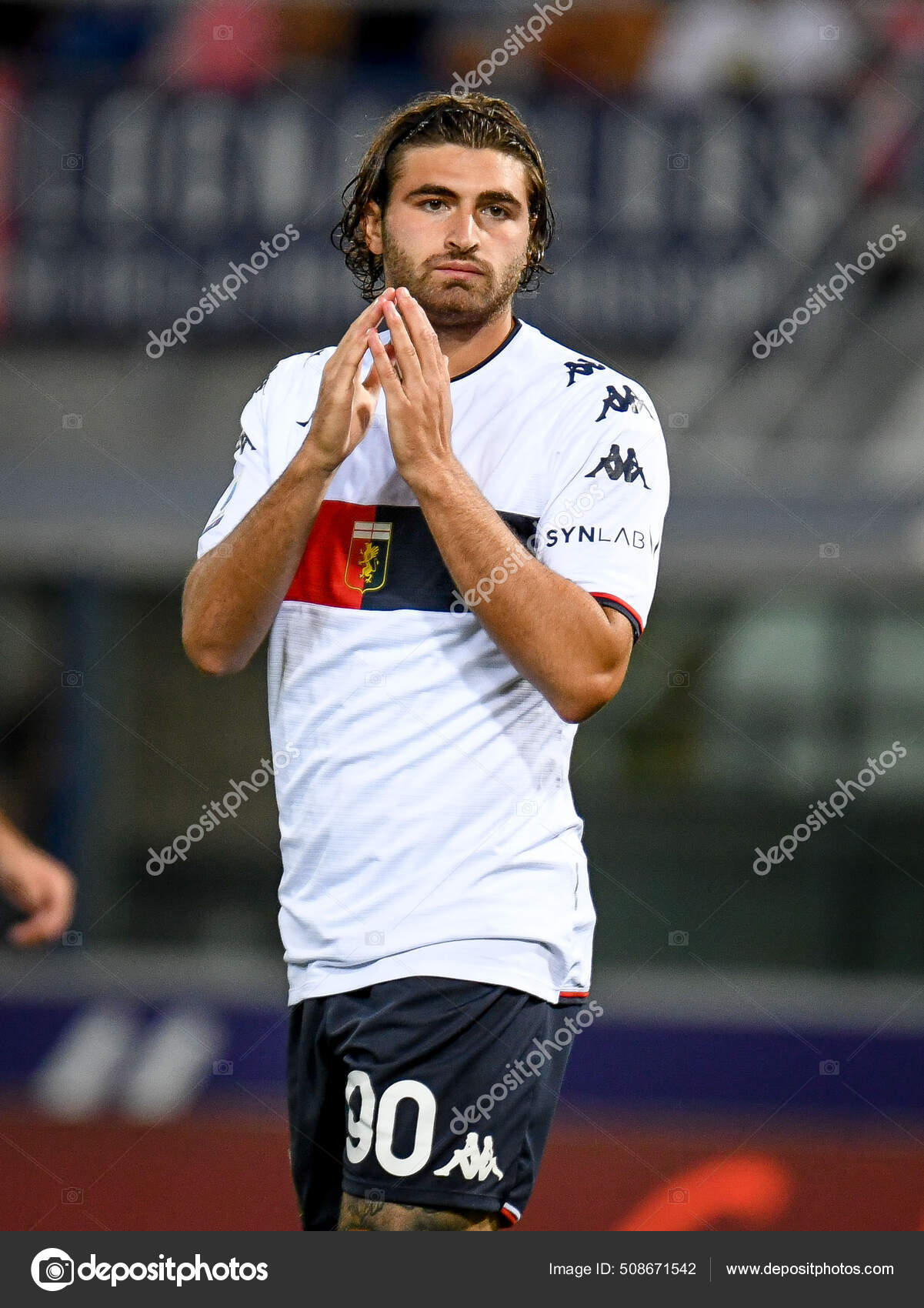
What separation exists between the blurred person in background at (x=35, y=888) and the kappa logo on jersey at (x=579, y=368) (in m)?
1.13

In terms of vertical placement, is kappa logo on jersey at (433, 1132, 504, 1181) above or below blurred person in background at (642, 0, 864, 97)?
below

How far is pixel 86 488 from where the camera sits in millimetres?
7137

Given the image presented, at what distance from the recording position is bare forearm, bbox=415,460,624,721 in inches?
84.0

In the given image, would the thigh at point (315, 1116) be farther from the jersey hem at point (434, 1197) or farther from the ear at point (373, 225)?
the ear at point (373, 225)

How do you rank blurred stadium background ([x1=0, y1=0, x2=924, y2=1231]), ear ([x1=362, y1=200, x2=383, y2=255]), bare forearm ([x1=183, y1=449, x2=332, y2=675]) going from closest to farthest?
bare forearm ([x1=183, y1=449, x2=332, y2=675]) → ear ([x1=362, y1=200, x2=383, y2=255]) → blurred stadium background ([x1=0, y1=0, x2=924, y2=1231])

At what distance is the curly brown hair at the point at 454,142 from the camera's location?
243cm

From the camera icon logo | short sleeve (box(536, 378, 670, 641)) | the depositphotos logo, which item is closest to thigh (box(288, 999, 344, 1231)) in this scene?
the depositphotos logo

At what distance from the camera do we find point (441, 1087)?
2.21 metres

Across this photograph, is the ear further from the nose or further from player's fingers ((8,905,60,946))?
player's fingers ((8,905,60,946))

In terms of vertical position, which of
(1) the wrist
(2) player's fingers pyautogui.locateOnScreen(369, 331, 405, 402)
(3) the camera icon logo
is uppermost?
(2) player's fingers pyautogui.locateOnScreen(369, 331, 405, 402)
